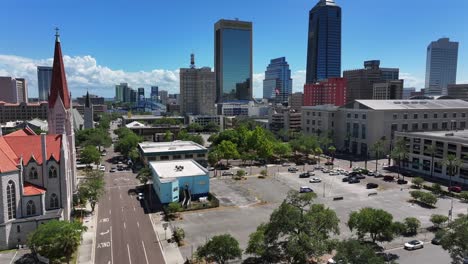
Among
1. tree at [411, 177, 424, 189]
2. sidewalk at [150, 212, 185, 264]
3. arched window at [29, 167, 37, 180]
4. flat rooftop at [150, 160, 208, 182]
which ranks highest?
arched window at [29, 167, 37, 180]

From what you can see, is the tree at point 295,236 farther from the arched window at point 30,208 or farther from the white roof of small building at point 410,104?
the white roof of small building at point 410,104

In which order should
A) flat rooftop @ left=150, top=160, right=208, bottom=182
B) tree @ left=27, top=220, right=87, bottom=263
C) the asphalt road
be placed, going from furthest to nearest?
flat rooftop @ left=150, top=160, right=208, bottom=182 → the asphalt road → tree @ left=27, top=220, right=87, bottom=263

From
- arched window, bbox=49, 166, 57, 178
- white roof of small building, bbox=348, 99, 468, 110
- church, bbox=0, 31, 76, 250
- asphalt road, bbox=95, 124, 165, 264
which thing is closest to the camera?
asphalt road, bbox=95, 124, 165, 264

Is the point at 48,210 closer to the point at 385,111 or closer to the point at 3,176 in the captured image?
the point at 3,176

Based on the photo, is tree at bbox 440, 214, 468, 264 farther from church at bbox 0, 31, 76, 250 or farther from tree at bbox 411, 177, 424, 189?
church at bbox 0, 31, 76, 250

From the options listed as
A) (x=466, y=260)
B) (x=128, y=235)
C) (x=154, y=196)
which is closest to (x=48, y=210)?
(x=128, y=235)

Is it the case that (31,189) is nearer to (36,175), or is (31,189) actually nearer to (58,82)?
(36,175)

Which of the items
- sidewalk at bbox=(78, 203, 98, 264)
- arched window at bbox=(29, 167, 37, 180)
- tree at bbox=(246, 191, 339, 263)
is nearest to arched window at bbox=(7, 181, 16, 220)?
arched window at bbox=(29, 167, 37, 180)
